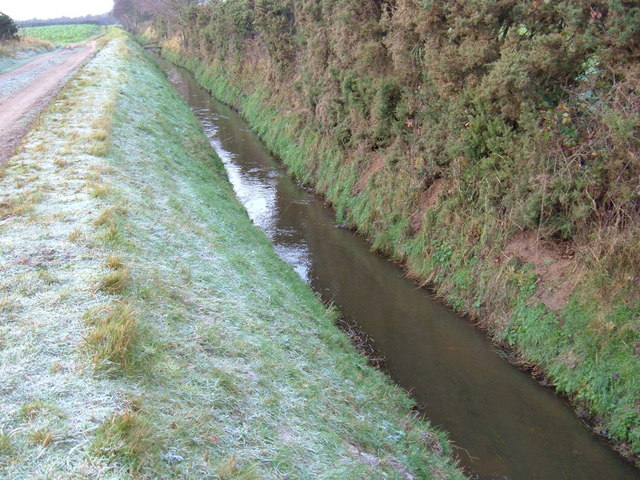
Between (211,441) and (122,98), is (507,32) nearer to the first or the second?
(211,441)

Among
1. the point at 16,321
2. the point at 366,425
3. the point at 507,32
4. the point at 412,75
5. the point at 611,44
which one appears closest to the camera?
the point at 16,321

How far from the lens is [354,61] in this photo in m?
14.4

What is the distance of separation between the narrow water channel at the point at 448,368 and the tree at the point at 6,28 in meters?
32.6

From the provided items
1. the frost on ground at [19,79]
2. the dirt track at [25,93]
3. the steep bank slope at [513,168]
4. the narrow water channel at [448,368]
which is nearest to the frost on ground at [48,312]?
the dirt track at [25,93]

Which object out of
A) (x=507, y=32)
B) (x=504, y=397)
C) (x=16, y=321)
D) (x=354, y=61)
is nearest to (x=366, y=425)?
(x=504, y=397)

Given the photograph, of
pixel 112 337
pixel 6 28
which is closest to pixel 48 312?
pixel 112 337

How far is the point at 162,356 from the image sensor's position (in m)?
4.70

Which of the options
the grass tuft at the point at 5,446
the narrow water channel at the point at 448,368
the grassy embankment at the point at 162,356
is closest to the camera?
the grass tuft at the point at 5,446

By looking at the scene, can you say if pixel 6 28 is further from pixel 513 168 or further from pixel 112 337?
pixel 112 337

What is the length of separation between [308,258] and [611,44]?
7560 mm

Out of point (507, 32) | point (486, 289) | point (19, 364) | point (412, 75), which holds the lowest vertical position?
point (486, 289)

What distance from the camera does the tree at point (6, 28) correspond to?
3516 centimetres

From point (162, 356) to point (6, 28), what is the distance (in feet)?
137

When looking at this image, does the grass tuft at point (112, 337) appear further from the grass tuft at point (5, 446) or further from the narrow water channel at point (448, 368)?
the narrow water channel at point (448, 368)
